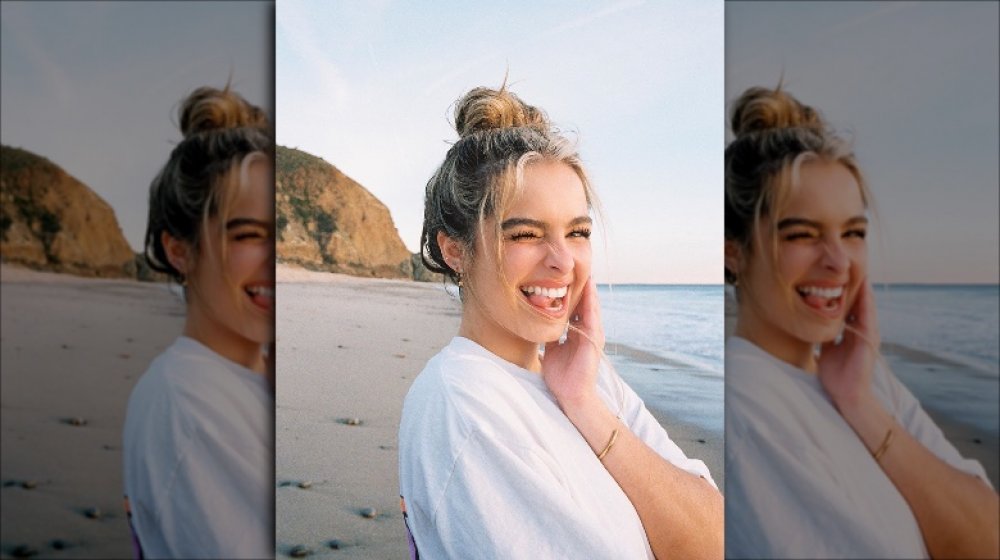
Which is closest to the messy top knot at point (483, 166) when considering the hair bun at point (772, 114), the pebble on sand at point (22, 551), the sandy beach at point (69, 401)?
the hair bun at point (772, 114)

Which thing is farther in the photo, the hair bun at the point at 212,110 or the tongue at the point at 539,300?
the hair bun at the point at 212,110

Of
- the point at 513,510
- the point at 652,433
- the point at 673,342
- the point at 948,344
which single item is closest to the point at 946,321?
the point at 948,344

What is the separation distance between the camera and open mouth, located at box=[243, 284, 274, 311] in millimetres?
3223

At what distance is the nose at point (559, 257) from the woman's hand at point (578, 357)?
0.10m

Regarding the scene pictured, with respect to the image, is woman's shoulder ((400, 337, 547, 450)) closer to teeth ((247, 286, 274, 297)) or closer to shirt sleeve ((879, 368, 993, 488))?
teeth ((247, 286, 274, 297))

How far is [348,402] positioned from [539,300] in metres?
0.76

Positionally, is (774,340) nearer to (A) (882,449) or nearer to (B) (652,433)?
(A) (882,449)

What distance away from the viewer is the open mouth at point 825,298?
9.78ft

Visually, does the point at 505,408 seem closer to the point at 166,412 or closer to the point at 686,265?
the point at 686,265

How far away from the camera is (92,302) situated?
11.1ft

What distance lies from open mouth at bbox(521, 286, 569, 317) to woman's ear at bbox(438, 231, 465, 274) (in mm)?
207

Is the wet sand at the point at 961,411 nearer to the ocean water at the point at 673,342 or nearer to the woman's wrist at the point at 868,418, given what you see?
the woman's wrist at the point at 868,418

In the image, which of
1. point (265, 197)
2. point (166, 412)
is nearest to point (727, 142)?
point (265, 197)

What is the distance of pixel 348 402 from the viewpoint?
302 cm
